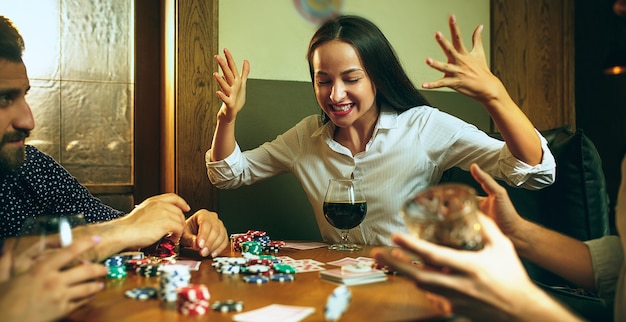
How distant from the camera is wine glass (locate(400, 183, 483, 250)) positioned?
0.89m

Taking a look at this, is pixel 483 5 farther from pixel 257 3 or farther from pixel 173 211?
pixel 173 211

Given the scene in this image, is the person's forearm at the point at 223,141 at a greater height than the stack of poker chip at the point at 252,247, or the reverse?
the person's forearm at the point at 223,141

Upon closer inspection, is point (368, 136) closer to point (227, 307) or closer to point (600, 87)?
point (227, 307)

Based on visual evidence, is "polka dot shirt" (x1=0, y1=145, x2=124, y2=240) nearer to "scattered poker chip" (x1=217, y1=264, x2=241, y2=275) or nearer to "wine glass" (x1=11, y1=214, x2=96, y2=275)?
"scattered poker chip" (x1=217, y1=264, x2=241, y2=275)

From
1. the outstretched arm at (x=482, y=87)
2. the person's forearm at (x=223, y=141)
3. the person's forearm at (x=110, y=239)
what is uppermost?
the outstretched arm at (x=482, y=87)

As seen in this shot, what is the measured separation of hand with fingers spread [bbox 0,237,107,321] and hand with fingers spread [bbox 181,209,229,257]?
0.61 m

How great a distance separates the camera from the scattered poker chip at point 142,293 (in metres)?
1.12

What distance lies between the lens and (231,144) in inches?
94.8

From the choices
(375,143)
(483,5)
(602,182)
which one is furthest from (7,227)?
(483,5)

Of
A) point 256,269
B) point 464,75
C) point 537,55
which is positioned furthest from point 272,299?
point 537,55

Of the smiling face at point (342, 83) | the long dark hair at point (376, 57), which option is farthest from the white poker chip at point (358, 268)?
the long dark hair at point (376, 57)

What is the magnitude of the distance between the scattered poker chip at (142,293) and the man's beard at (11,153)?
2.80 ft

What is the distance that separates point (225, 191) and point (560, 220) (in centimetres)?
154

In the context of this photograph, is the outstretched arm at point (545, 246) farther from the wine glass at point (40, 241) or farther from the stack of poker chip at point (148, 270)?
the wine glass at point (40, 241)
